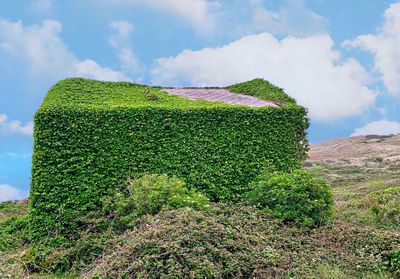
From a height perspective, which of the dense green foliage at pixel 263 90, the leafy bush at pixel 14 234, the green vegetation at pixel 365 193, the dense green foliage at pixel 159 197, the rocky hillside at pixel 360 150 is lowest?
the leafy bush at pixel 14 234

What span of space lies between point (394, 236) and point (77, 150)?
24.6 ft

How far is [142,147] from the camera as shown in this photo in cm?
1326

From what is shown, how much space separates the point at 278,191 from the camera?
39.7 feet

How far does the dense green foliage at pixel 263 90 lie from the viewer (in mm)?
16109

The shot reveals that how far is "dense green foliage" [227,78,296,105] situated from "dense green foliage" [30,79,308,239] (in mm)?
1333

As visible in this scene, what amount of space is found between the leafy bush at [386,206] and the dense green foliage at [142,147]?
9.07ft

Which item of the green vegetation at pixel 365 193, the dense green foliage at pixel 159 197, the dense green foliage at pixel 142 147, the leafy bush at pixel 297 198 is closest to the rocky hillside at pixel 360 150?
the green vegetation at pixel 365 193

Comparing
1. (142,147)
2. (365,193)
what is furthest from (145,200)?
(365,193)

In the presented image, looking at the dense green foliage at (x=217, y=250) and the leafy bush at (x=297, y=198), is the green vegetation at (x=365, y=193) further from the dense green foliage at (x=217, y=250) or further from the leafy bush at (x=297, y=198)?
the dense green foliage at (x=217, y=250)

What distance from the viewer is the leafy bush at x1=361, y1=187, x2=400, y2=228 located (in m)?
14.3

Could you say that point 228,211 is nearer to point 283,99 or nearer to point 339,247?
point 339,247

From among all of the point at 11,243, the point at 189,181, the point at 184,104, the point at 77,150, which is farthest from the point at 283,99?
the point at 11,243

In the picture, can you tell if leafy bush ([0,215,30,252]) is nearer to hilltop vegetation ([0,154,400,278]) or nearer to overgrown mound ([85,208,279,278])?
hilltop vegetation ([0,154,400,278])

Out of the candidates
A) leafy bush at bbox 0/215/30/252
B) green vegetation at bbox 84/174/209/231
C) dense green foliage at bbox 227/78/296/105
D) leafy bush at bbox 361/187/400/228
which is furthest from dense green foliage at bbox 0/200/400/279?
dense green foliage at bbox 227/78/296/105
